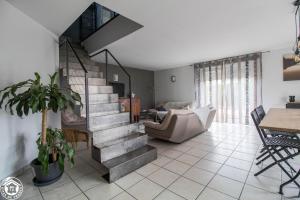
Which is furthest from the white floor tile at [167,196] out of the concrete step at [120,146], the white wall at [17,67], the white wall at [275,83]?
the white wall at [275,83]

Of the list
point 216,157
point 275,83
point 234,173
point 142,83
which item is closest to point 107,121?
point 216,157

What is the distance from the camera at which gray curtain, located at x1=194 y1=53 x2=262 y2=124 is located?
4.81 m

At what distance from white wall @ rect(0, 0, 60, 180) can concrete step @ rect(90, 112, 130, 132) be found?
0.94 m

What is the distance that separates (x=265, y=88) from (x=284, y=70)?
2.17ft

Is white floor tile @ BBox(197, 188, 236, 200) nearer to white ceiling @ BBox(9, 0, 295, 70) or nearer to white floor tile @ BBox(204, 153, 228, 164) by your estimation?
white floor tile @ BBox(204, 153, 228, 164)

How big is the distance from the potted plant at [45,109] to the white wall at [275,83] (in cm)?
529

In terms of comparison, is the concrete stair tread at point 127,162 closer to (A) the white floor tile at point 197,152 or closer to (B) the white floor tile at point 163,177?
(B) the white floor tile at point 163,177

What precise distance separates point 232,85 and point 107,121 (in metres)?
4.44

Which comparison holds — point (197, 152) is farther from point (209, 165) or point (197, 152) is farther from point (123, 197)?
point (123, 197)

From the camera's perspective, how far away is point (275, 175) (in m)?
2.07

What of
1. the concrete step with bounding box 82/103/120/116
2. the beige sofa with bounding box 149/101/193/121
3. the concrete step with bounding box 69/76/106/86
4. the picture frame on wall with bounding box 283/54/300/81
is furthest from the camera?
the beige sofa with bounding box 149/101/193/121

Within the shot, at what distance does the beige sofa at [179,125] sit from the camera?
10.2 feet

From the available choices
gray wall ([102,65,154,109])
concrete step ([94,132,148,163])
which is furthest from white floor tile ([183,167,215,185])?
gray wall ([102,65,154,109])

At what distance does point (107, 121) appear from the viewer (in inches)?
113
